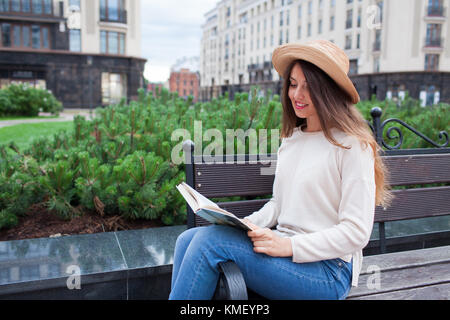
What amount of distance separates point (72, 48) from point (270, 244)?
3045 centimetres

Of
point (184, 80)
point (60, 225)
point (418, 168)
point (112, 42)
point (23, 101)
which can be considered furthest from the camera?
point (184, 80)

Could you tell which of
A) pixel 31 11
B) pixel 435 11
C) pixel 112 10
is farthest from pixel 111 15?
pixel 435 11

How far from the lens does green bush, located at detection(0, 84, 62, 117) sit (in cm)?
1666

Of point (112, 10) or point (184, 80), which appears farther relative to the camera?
point (184, 80)

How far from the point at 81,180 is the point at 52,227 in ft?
1.74

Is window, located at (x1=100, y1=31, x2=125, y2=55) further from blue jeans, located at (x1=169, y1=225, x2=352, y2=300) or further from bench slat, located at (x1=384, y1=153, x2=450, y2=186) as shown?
blue jeans, located at (x1=169, y1=225, x2=352, y2=300)

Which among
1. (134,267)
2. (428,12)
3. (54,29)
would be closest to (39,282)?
(134,267)

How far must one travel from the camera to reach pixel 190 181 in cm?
213

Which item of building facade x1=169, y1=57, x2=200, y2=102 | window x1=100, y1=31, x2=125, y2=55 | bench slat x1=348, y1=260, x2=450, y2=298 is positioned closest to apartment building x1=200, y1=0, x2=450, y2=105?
window x1=100, y1=31, x2=125, y2=55

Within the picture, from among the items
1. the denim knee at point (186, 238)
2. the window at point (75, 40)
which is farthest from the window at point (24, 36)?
the denim knee at point (186, 238)

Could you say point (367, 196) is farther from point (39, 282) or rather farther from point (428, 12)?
point (428, 12)

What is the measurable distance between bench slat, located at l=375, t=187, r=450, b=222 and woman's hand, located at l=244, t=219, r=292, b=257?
119 centimetres

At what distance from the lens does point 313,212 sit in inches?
69.8

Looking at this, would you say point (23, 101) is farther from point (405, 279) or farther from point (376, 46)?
point (376, 46)
